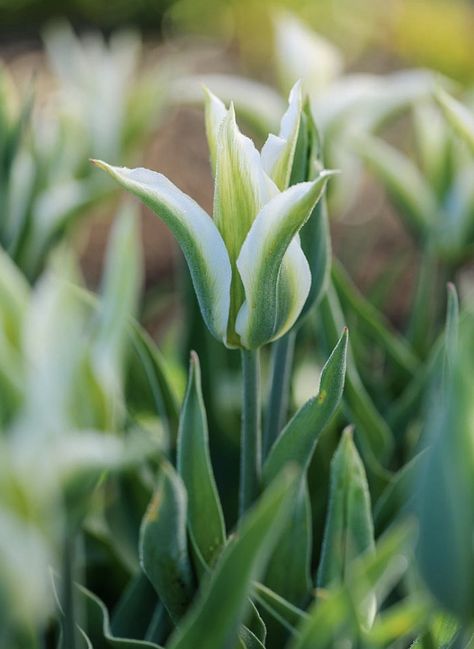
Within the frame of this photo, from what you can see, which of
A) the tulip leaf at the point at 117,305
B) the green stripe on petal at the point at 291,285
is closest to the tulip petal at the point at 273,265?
the green stripe on petal at the point at 291,285

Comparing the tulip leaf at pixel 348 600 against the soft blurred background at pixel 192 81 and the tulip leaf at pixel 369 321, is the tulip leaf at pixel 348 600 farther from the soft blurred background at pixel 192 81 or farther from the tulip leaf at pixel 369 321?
the soft blurred background at pixel 192 81

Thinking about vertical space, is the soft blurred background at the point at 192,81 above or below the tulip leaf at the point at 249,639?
above

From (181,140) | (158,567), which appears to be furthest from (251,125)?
(181,140)

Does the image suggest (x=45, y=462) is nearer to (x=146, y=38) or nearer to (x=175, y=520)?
(x=175, y=520)

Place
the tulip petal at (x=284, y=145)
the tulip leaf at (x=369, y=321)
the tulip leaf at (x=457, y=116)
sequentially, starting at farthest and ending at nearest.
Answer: the tulip leaf at (x=369, y=321) → the tulip leaf at (x=457, y=116) → the tulip petal at (x=284, y=145)

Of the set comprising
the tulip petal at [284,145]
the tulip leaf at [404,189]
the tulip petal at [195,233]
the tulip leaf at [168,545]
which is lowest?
the tulip leaf at [168,545]
